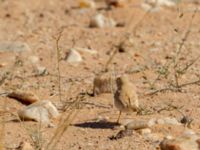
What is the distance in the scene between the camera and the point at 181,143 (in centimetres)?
291

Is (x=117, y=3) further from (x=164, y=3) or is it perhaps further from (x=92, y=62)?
(x=92, y=62)

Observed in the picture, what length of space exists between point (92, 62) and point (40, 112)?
1.34 meters

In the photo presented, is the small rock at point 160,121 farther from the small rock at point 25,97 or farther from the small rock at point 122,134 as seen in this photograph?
the small rock at point 25,97

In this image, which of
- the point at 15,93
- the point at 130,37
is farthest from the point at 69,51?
the point at 15,93

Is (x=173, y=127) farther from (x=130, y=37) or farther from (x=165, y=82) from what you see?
(x=130, y=37)

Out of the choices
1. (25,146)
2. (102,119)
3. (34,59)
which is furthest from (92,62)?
(25,146)

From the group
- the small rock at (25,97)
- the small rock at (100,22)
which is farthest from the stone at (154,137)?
the small rock at (100,22)

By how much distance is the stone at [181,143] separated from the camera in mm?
2889

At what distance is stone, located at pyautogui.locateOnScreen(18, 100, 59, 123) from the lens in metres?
3.35

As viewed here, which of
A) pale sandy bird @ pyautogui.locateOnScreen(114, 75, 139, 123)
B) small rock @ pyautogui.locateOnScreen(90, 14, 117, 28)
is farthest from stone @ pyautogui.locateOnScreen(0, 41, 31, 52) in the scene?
pale sandy bird @ pyautogui.locateOnScreen(114, 75, 139, 123)

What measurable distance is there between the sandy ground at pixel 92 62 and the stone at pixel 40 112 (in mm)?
37

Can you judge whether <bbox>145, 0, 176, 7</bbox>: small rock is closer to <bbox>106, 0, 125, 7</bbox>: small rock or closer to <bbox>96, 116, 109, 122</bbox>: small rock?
<bbox>106, 0, 125, 7</bbox>: small rock

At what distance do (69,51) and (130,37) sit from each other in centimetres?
62

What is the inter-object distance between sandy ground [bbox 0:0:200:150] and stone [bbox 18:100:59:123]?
4 centimetres
